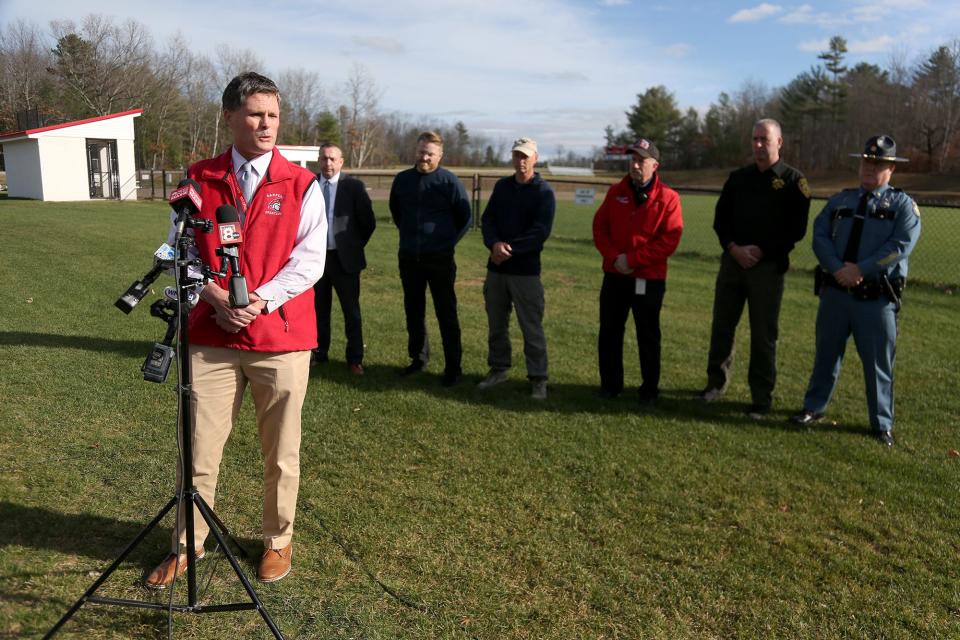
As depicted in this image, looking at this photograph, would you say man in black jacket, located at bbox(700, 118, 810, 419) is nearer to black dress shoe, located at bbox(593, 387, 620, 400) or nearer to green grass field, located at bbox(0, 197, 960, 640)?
green grass field, located at bbox(0, 197, 960, 640)

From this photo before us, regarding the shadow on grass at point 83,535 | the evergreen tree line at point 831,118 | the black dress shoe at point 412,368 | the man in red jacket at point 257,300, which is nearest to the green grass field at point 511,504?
the shadow on grass at point 83,535

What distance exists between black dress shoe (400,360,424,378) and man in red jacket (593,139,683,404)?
1.67m

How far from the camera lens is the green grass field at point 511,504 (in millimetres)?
3195

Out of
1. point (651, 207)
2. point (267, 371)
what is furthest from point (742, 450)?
point (267, 371)

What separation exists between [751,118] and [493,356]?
292ft

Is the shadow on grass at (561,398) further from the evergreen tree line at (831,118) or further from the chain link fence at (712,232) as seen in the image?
the evergreen tree line at (831,118)

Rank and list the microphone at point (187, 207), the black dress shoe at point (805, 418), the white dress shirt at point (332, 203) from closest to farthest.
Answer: the microphone at point (187, 207) → the black dress shoe at point (805, 418) → the white dress shirt at point (332, 203)

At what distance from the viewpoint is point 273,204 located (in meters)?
3.12

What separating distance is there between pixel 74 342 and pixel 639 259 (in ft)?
17.6

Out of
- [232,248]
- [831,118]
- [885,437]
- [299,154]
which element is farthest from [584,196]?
[831,118]

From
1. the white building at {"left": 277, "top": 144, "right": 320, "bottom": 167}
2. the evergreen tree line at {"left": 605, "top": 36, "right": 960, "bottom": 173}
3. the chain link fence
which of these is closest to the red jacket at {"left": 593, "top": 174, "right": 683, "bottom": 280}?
the chain link fence

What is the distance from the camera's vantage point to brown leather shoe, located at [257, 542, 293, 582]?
10.9 feet

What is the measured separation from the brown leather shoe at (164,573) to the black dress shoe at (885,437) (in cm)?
471

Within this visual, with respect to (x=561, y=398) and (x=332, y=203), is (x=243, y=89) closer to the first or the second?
(x=332, y=203)
